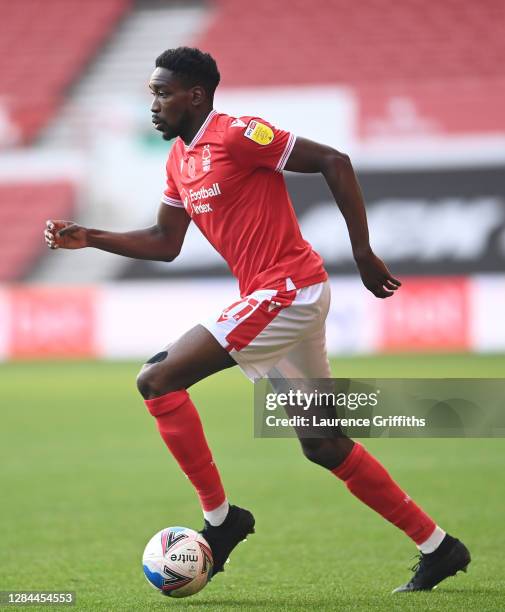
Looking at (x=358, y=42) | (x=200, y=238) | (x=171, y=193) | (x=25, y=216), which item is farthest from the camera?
(x=358, y=42)

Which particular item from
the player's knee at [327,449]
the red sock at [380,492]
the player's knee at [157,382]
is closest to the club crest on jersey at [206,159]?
the player's knee at [157,382]

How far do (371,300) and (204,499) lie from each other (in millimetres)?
13101

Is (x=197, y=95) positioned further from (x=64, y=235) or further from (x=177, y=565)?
(x=177, y=565)

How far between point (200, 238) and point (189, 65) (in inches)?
590

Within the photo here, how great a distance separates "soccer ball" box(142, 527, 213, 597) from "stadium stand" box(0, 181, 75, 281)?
1779cm

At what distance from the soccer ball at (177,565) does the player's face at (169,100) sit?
66.8 inches

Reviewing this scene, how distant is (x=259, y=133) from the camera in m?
4.36

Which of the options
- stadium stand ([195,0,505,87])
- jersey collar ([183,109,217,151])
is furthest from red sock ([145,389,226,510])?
stadium stand ([195,0,505,87])

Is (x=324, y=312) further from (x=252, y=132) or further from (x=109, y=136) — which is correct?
(x=109, y=136)

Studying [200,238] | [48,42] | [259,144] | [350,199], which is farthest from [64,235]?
[48,42]

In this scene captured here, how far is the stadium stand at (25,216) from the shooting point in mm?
21828

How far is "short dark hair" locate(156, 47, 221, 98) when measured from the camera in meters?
4.49

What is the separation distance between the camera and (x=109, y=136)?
2095 centimetres

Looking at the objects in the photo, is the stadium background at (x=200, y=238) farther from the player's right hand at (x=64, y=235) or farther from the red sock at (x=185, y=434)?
the player's right hand at (x=64, y=235)
